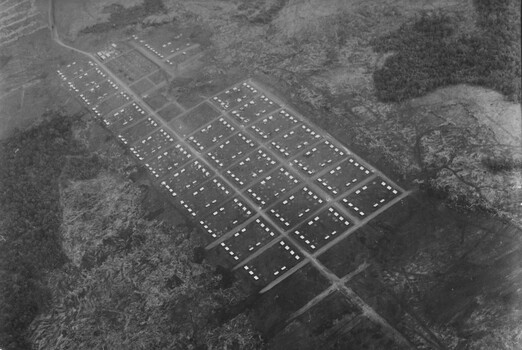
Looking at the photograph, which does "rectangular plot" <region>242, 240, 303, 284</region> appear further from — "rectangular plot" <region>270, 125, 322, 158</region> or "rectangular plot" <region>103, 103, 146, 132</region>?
"rectangular plot" <region>103, 103, 146, 132</region>

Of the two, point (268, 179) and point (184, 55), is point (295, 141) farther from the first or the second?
point (184, 55)

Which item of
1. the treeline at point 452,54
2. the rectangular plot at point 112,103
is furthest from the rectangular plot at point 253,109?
the rectangular plot at point 112,103

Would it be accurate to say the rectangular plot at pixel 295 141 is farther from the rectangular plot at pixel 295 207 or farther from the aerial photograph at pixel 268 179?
the rectangular plot at pixel 295 207

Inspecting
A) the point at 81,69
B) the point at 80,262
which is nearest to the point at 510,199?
the point at 80,262

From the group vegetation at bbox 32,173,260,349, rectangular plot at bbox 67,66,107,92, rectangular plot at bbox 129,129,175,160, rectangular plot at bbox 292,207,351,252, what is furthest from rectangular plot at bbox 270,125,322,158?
rectangular plot at bbox 67,66,107,92

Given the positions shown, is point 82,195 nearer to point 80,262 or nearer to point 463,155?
point 80,262

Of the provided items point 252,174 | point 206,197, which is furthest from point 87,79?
point 252,174

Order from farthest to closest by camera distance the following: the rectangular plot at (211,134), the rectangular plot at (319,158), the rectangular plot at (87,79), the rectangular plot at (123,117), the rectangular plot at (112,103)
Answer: the rectangular plot at (87,79) < the rectangular plot at (112,103) < the rectangular plot at (123,117) < the rectangular plot at (211,134) < the rectangular plot at (319,158)
